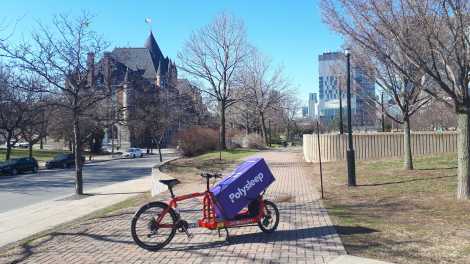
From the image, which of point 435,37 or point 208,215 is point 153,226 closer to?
point 208,215

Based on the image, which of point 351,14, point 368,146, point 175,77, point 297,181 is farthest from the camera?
point 175,77

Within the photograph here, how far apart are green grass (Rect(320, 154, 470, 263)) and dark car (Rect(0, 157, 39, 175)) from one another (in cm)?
3172

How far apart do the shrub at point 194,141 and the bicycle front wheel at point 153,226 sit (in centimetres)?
2883

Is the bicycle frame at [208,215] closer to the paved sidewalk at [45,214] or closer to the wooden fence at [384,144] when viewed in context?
the paved sidewalk at [45,214]

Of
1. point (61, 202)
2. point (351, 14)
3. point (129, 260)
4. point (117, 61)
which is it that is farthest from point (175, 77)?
point (129, 260)

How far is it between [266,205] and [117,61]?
14.3m

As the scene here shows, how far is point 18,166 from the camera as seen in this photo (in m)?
39.5

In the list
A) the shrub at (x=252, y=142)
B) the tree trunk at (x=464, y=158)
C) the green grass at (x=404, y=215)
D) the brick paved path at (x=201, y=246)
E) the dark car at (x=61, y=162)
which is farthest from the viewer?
the shrub at (x=252, y=142)

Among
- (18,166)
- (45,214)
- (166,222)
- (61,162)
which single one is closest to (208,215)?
(166,222)

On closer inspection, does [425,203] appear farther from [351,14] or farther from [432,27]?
[351,14]

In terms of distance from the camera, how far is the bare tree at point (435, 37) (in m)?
9.01

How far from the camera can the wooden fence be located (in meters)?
21.5

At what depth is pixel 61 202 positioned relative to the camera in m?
18.1

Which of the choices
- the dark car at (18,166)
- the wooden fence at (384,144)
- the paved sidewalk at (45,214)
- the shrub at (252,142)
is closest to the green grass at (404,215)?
the wooden fence at (384,144)
